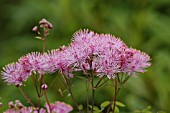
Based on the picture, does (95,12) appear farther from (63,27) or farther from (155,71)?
(155,71)

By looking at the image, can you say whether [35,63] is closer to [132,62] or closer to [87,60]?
[87,60]

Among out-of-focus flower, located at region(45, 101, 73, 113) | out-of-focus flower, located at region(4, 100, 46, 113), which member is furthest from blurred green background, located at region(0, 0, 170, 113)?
out-of-focus flower, located at region(4, 100, 46, 113)

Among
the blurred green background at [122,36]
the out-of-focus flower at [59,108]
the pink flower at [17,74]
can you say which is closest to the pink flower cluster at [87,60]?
the pink flower at [17,74]

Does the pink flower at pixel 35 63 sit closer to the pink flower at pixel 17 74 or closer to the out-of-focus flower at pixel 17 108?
the pink flower at pixel 17 74

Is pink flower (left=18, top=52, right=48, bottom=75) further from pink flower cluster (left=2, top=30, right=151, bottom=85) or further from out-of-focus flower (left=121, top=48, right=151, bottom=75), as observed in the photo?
out-of-focus flower (left=121, top=48, right=151, bottom=75)

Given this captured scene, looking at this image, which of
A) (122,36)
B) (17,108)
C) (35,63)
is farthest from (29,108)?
(122,36)
